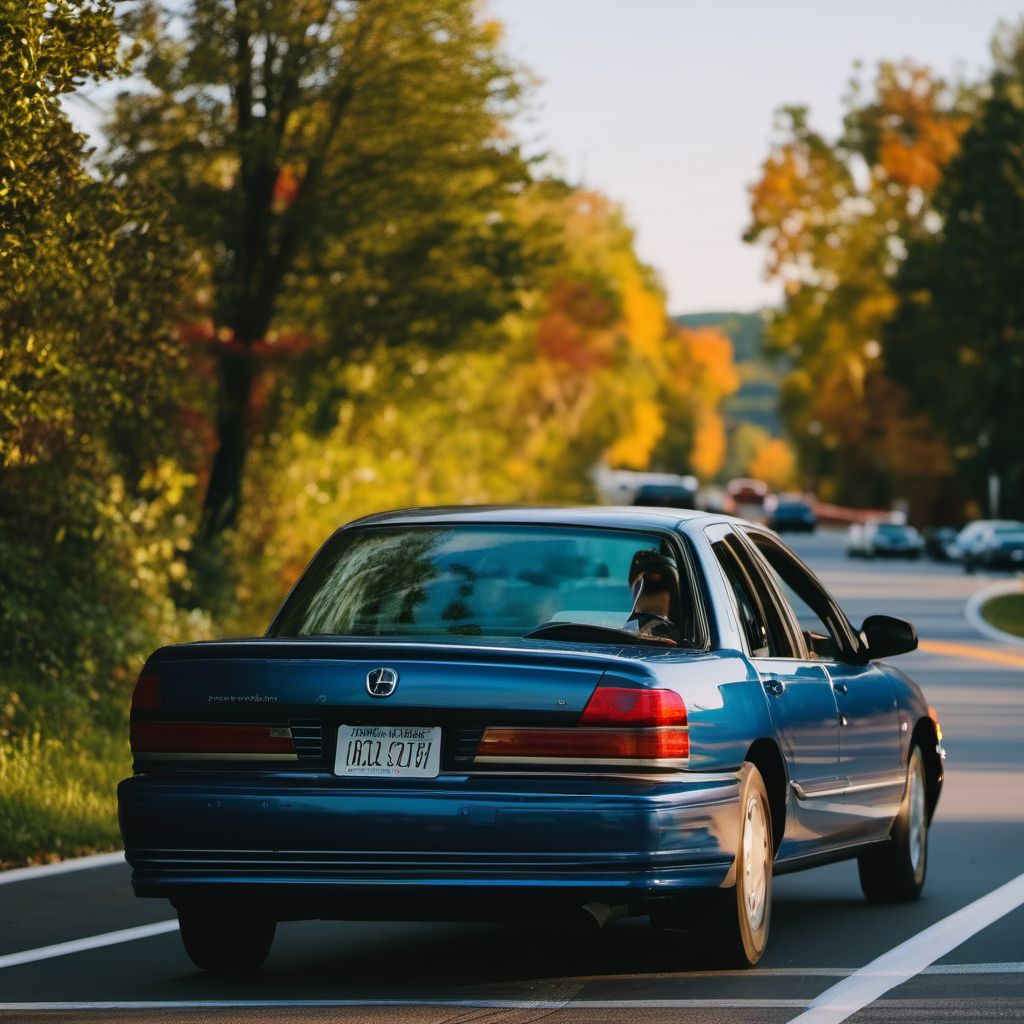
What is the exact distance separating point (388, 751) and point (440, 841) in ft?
1.11

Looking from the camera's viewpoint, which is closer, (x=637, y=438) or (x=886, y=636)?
(x=886, y=636)

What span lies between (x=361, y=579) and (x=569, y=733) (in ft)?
4.96

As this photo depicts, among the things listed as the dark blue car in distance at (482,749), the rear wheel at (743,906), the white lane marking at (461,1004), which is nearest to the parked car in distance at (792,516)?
the dark blue car in distance at (482,749)

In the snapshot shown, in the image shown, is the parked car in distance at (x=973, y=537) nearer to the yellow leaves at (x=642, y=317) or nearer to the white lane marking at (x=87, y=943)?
the yellow leaves at (x=642, y=317)

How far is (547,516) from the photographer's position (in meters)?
9.27

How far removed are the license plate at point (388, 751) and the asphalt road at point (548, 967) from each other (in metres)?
0.73

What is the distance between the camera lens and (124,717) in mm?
18219

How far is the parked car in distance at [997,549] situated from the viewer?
6738 cm

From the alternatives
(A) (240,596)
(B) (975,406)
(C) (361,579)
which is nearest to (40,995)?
(C) (361,579)

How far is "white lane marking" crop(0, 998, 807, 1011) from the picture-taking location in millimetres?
8062

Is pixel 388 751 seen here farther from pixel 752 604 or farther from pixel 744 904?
pixel 752 604

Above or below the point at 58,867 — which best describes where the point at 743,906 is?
above

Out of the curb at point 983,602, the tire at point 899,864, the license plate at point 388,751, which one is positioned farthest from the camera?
the curb at point 983,602

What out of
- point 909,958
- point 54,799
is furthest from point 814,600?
point 54,799
